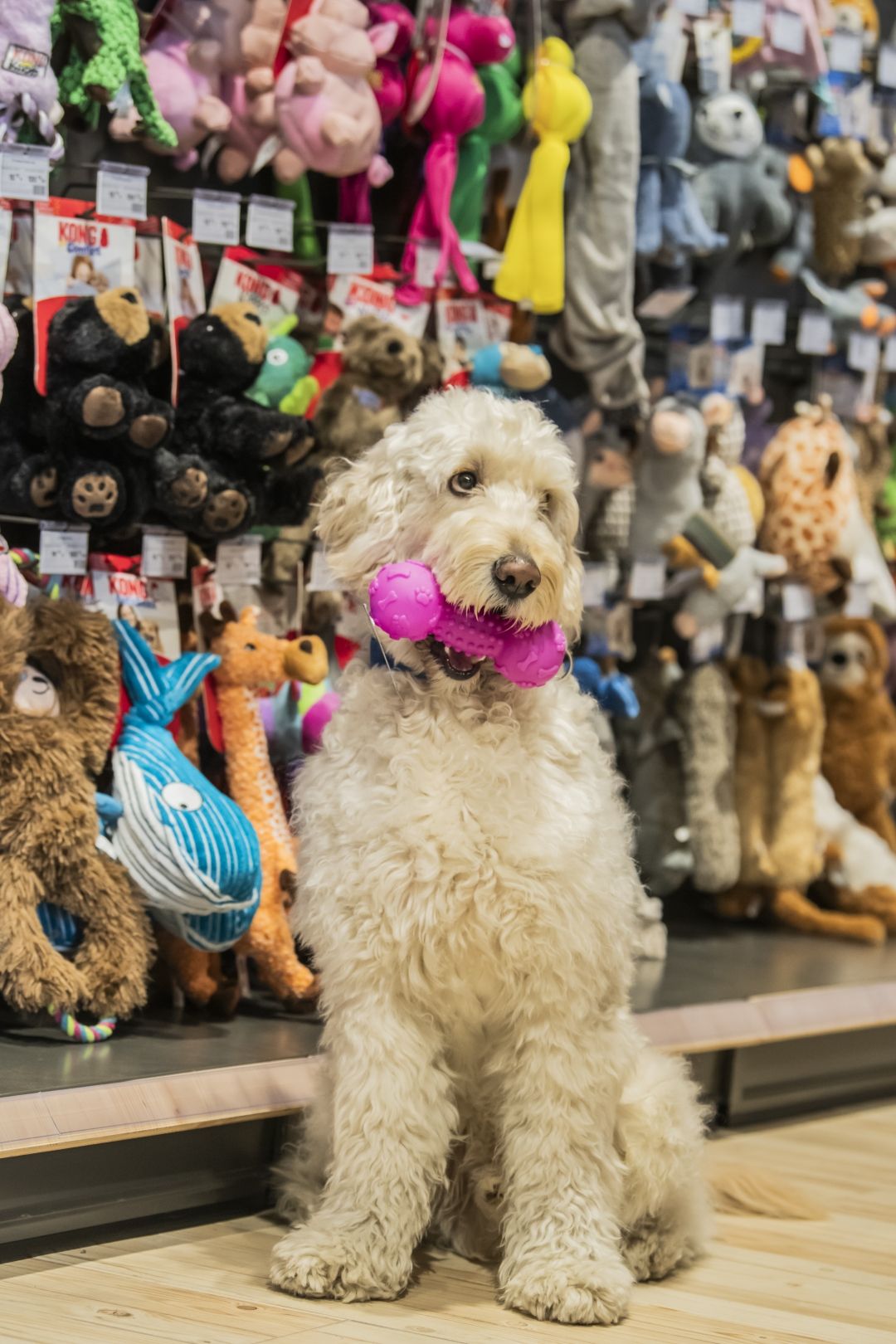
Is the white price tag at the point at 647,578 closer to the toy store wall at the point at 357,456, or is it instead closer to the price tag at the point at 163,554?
the toy store wall at the point at 357,456

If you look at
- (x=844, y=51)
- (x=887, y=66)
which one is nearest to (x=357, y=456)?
(x=844, y=51)

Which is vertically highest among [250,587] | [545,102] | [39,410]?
[545,102]

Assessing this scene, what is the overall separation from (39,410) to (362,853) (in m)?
1.18

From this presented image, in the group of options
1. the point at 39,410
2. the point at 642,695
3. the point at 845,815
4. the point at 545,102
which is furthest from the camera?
the point at 845,815

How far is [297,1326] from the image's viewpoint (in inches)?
91.2

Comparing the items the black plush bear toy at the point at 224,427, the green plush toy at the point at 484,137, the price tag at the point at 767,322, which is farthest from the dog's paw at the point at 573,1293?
the price tag at the point at 767,322

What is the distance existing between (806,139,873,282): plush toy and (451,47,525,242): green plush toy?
3.63 ft

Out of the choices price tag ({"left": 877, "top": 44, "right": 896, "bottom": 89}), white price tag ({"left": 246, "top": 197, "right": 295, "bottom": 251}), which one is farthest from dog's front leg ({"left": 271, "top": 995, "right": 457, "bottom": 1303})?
price tag ({"left": 877, "top": 44, "right": 896, "bottom": 89})

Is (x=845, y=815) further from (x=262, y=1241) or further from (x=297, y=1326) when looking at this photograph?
(x=297, y=1326)

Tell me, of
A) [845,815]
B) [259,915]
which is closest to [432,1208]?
[259,915]

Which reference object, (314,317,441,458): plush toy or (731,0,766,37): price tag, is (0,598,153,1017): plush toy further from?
(731,0,766,37): price tag

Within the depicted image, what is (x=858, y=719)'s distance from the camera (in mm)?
4895

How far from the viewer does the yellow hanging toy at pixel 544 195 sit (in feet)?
12.9

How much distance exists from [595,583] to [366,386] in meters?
0.84
